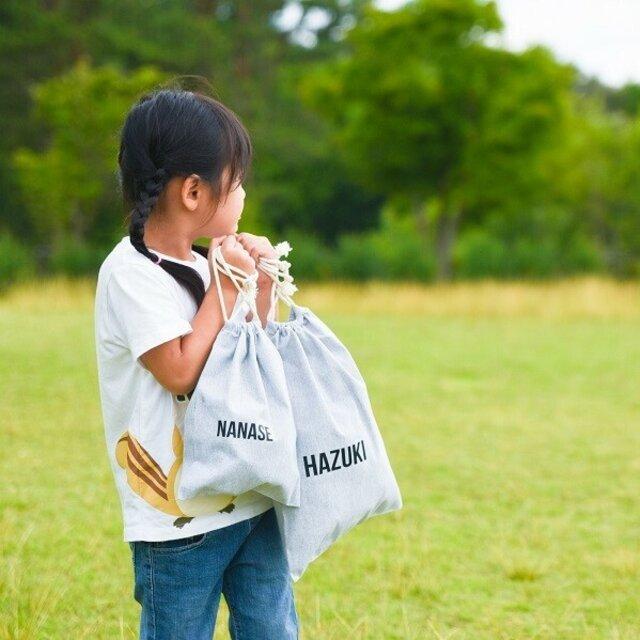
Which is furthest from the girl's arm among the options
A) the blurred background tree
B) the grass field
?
the blurred background tree

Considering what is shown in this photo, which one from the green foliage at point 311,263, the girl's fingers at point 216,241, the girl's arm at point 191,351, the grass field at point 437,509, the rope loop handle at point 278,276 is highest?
the girl's fingers at point 216,241

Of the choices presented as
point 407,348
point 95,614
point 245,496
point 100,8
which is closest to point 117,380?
point 245,496

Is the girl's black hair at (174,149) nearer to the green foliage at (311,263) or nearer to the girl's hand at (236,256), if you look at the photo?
the girl's hand at (236,256)

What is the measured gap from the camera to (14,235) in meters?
23.8

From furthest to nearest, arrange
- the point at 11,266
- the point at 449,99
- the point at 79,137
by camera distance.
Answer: the point at 79,137 → the point at 449,99 → the point at 11,266

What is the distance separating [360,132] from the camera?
18438mm

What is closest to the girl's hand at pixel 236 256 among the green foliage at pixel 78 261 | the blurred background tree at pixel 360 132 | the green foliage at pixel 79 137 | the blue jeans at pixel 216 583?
the blue jeans at pixel 216 583

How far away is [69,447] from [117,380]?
3.83m

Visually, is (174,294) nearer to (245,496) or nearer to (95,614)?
(245,496)

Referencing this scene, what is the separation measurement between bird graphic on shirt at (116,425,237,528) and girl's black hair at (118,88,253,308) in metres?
0.27

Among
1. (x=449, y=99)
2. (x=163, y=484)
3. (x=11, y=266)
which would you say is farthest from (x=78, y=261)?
(x=163, y=484)

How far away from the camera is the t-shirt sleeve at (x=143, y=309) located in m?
1.66

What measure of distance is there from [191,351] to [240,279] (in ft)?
0.53

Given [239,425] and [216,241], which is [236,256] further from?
[239,425]
